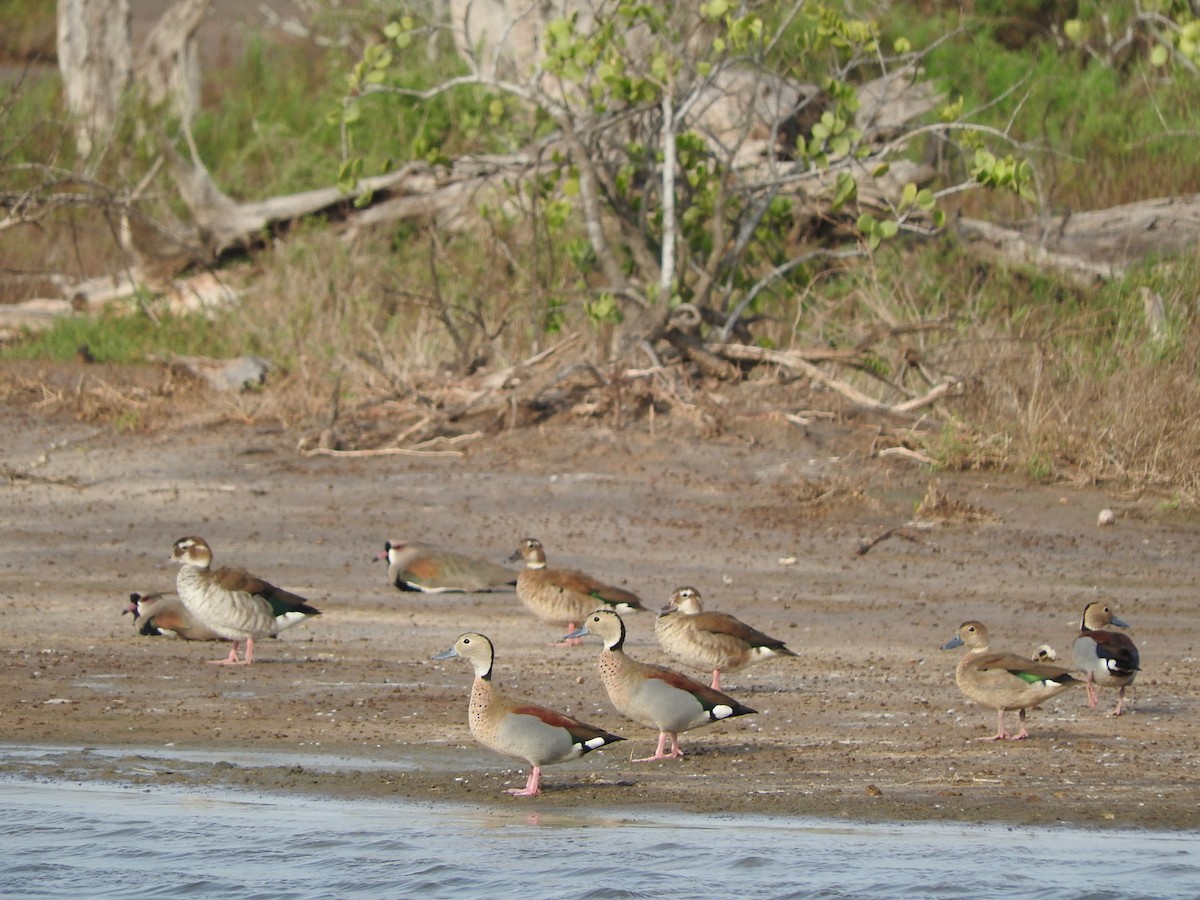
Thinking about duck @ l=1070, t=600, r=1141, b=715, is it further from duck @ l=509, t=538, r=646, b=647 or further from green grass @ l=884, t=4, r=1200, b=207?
green grass @ l=884, t=4, r=1200, b=207

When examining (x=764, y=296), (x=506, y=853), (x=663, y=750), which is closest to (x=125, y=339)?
(x=764, y=296)

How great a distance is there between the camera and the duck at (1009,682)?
759 cm

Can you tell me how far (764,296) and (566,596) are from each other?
7196 mm

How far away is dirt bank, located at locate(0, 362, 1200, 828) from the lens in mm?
7273

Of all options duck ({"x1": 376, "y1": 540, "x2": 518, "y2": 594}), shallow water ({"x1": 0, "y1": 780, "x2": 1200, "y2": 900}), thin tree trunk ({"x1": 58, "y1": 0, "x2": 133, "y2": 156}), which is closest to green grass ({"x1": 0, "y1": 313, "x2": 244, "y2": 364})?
thin tree trunk ({"x1": 58, "y1": 0, "x2": 133, "y2": 156})

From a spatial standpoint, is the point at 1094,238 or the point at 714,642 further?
the point at 1094,238

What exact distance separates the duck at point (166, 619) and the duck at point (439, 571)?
4.56 ft

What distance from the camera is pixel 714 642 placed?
8320mm

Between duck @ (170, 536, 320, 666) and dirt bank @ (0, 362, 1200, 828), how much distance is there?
23 cm

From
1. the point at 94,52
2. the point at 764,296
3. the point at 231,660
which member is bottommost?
the point at 231,660

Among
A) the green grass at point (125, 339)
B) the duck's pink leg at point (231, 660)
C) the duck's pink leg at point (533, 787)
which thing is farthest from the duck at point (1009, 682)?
the green grass at point (125, 339)

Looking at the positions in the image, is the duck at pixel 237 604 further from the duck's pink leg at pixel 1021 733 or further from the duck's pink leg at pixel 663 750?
the duck's pink leg at pixel 1021 733

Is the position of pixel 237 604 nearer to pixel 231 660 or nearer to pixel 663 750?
pixel 231 660

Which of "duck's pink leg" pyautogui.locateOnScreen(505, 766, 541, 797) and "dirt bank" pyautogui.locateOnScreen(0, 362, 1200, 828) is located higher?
"dirt bank" pyautogui.locateOnScreen(0, 362, 1200, 828)
